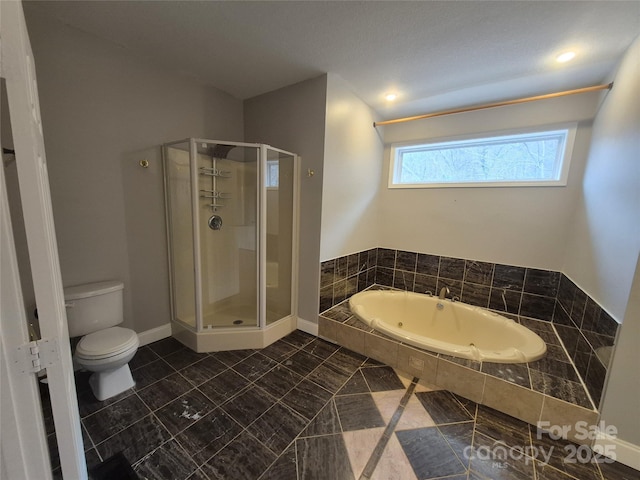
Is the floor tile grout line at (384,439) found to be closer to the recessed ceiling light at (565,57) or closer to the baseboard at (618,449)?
the baseboard at (618,449)

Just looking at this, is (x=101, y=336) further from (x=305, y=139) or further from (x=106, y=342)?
(x=305, y=139)

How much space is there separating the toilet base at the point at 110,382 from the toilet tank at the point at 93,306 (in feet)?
1.11

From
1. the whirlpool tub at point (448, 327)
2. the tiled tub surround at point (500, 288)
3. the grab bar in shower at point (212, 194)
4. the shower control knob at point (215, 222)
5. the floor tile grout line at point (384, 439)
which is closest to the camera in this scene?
the floor tile grout line at point (384, 439)

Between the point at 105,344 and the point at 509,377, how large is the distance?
267 cm

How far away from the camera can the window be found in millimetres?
2295

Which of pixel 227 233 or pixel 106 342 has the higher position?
pixel 227 233

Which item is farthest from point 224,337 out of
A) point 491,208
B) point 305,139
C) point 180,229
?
point 491,208

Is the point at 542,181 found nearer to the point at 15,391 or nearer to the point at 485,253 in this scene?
the point at 485,253

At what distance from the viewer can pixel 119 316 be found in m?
1.93

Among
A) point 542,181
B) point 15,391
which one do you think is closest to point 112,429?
point 15,391

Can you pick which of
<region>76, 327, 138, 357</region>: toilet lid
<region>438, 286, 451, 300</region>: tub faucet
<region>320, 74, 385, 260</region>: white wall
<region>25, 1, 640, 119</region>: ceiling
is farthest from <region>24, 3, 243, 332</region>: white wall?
<region>438, 286, 451, 300</region>: tub faucet

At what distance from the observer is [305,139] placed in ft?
7.69

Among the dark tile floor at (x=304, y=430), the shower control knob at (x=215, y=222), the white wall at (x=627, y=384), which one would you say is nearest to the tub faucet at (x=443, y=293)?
the dark tile floor at (x=304, y=430)

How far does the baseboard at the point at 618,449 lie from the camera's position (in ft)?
4.33
